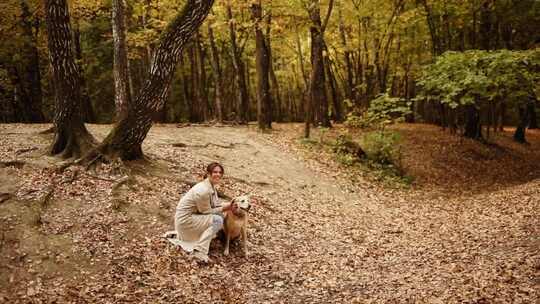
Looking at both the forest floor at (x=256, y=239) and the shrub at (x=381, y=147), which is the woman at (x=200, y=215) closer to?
the forest floor at (x=256, y=239)

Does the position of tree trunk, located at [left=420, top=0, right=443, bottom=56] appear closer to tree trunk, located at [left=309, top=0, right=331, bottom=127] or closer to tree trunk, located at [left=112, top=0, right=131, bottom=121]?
tree trunk, located at [left=309, top=0, right=331, bottom=127]

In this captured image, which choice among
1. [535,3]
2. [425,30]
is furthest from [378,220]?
[425,30]

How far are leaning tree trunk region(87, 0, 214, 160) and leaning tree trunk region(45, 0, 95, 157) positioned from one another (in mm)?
719

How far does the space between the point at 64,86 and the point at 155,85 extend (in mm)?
2170

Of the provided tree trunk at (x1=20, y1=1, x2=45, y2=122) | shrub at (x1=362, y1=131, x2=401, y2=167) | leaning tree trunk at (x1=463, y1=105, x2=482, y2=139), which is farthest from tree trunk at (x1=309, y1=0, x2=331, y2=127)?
tree trunk at (x1=20, y1=1, x2=45, y2=122)

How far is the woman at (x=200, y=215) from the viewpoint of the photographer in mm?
7852

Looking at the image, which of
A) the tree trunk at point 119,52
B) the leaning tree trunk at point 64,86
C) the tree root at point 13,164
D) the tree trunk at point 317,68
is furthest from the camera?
the tree trunk at point 317,68

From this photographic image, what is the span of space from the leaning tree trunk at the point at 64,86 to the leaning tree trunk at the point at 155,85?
2.36 feet

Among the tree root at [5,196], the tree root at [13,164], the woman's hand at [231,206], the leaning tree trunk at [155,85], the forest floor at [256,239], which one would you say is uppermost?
the leaning tree trunk at [155,85]

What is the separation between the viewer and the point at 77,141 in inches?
423

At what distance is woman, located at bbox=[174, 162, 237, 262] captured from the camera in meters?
7.85

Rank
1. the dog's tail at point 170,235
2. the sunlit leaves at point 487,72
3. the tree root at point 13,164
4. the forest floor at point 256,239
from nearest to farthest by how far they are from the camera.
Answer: the forest floor at point 256,239 < the dog's tail at point 170,235 < the tree root at point 13,164 < the sunlit leaves at point 487,72

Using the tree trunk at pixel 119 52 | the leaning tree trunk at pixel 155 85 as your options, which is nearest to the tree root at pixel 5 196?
the leaning tree trunk at pixel 155 85

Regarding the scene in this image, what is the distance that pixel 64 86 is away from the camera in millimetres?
10531
